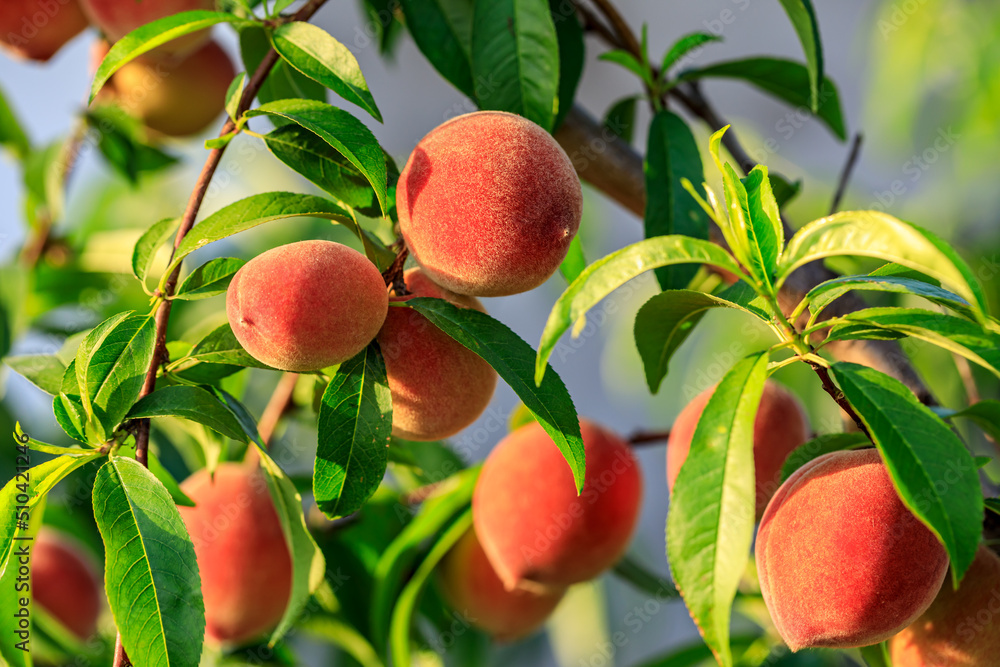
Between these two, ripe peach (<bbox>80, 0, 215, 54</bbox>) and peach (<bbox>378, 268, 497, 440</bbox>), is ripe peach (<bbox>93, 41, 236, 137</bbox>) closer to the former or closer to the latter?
ripe peach (<bbox>80, 0, 215, 54</bbox>)

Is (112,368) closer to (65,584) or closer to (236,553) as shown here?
(236,553)

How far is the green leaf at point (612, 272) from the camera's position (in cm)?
33

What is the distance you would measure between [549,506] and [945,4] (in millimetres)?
1600

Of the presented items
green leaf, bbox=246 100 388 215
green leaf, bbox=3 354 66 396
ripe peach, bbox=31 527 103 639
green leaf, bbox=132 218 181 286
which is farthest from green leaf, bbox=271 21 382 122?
ripe peach, bbox=31 527 103 639

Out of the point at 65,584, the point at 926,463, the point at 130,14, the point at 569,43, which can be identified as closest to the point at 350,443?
the point at 926,463

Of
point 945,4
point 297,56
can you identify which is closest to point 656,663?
point 297,56

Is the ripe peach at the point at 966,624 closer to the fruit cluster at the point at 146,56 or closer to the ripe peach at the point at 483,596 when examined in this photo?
the ripe peach at the point at 483,596

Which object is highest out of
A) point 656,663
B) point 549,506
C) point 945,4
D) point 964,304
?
point 964,304

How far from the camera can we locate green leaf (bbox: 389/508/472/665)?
745mm

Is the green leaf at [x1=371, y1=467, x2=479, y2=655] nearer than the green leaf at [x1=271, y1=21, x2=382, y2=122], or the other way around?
the green leaf at [x1=271, y1=21, x2=382, y2=122]

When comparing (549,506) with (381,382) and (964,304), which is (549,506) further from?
(964,304)

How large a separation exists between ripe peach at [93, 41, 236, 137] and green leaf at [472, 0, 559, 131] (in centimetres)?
44

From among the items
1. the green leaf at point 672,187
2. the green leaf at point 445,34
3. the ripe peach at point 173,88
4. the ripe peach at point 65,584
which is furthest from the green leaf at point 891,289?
the ripe peach at point 65,584

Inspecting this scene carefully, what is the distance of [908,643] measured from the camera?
45 centimetres
